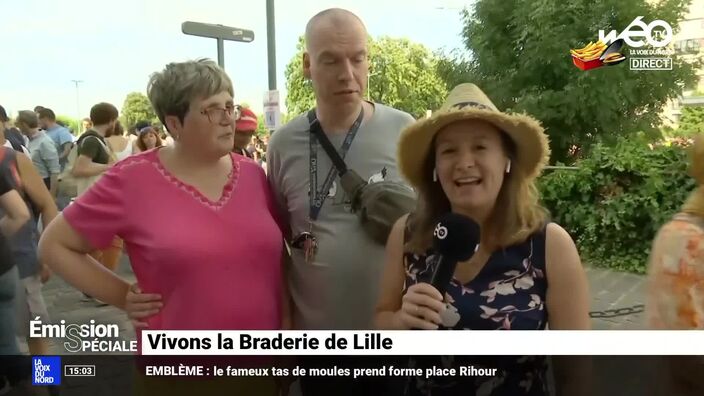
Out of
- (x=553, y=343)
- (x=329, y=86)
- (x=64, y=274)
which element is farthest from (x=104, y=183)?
(x=553, y=343)

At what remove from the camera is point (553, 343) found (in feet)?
3.69

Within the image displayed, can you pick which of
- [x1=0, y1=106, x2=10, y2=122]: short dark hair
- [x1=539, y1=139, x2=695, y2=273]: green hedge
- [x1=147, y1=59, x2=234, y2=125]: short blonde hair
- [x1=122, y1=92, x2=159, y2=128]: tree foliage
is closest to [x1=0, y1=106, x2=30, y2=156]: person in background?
[x1=0, y1=106, x2=10, y2=122]: short dark hair

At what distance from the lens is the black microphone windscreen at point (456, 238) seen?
0.93 metres

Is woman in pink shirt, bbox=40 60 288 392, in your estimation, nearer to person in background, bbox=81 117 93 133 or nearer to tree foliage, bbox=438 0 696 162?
person in background, bbox=81 117 93 133

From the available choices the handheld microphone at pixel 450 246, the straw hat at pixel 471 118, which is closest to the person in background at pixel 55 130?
the straw hat at pixel 471 118

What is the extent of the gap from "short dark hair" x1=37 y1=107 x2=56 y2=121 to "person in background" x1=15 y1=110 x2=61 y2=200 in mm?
18

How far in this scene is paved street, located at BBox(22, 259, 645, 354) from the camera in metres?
1.13

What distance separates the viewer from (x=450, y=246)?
931 millimetres

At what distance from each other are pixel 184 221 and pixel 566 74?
33.5 inches

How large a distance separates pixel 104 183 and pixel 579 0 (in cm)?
103

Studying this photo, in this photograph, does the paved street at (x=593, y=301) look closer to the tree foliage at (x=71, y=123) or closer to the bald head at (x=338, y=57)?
the tree foliage at (x=71, y=123)

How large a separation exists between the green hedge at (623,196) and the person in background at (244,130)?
62cm

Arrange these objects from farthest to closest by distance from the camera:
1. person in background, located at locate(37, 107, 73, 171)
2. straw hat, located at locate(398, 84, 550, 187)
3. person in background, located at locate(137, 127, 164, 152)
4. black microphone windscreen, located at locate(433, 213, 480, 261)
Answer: person in background, located at locate(37, 107, 73, 171) < person in background, located at locate(137, 127, 164, 152) < straw hat, located at locate(398, 84, 550, 187) < black microphone windscreen, located at locate(433, 213, 480, 261)

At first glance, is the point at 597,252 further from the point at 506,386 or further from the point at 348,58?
the point at 348,58
